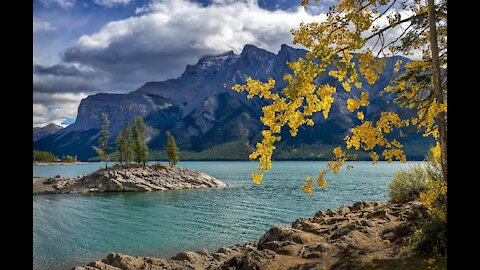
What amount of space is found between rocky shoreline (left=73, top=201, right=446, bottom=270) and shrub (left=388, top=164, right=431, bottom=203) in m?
3.79

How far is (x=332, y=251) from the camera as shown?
16.4m

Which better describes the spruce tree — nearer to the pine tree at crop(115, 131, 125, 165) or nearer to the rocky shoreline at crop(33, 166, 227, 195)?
the pine tree at crop(115, 131, 125, 165)

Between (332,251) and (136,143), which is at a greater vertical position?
(136,143)

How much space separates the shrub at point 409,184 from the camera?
2723 cm

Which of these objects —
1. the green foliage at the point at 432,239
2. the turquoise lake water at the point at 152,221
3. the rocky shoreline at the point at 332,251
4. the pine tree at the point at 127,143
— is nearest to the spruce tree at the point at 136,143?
the pine tree at the point at 127,143

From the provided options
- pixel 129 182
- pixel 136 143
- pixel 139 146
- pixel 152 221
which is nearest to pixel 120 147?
pixel 136 143

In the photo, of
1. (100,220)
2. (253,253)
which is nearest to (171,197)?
(100,220)

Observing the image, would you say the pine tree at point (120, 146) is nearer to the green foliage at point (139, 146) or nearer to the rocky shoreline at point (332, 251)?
the green foliage at point (139, 146)

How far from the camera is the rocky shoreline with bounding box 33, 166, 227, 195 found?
85562 mm

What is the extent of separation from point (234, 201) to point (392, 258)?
50.9 metres

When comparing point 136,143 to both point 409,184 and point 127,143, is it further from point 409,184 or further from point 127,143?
point 409,184

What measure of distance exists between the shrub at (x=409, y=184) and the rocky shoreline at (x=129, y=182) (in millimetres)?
67364

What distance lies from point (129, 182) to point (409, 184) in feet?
236
